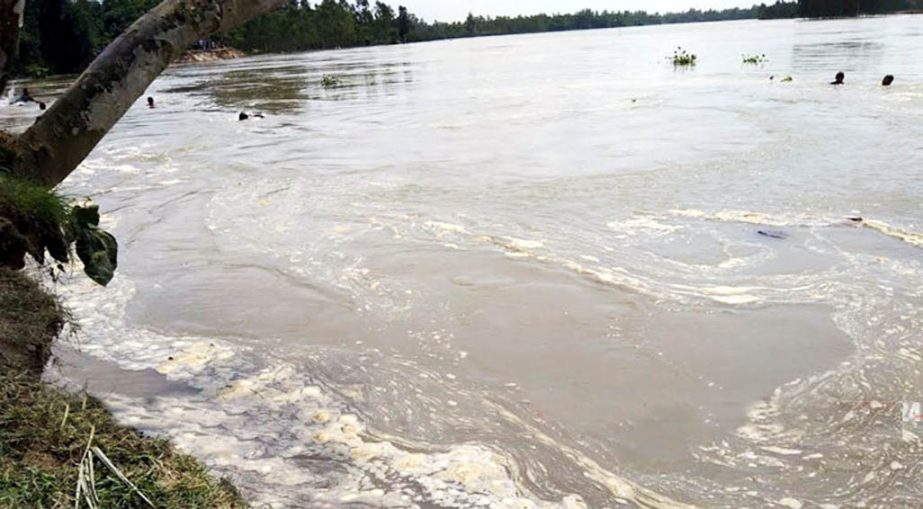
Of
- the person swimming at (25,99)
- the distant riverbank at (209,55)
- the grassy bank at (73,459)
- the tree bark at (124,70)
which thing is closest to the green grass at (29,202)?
the tree bark at (124,70)

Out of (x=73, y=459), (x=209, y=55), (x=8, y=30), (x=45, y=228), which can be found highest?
(x=209, y=55)

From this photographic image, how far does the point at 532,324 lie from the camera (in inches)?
197

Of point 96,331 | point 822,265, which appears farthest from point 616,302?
point 96,331

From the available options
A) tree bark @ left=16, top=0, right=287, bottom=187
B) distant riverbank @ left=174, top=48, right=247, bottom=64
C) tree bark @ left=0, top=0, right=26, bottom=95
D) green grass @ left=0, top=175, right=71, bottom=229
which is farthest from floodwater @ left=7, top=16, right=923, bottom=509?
distant riverbank @ left=174, top=48, right=247, bottom=64

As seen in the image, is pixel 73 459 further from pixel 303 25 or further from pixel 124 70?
pixel 303 25

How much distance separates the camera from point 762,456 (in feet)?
11.2

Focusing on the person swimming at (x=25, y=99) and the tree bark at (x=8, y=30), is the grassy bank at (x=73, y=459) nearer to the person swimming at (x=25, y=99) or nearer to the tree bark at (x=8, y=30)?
the tree bark at (x=8, y=30)

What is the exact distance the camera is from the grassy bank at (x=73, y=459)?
2.15m

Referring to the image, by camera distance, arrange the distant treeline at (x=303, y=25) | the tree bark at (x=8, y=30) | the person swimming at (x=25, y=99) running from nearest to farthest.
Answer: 1. the tree bark at (x=8, y=30)
2. the person swimming at (x=25, y=99)
3. the distant treeline at (x=303, y=25)

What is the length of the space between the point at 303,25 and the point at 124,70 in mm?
114363

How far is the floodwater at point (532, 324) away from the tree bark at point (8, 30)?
1823 mm

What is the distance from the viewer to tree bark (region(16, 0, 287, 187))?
3.40 m

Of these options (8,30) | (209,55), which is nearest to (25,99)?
(8,30)

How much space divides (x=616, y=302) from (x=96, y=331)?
12.5 ft
